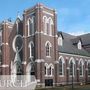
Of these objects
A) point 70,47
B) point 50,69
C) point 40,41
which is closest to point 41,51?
point 40,41

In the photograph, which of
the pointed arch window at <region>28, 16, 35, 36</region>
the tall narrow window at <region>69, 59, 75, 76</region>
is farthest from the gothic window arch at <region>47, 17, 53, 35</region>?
the tall narrow window at <region>69, 59, 75, 76</region>

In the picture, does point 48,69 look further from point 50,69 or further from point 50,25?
point 50,25

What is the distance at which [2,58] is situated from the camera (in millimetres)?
58281

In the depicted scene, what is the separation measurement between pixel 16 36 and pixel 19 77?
8.99 m

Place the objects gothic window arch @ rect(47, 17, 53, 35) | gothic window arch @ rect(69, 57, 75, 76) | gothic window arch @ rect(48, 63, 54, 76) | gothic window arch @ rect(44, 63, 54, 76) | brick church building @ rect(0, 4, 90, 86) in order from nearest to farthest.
A: brick church building @ rect(0, 4, 90, 86) < gothic window arch @ rect(44, 63, 54, 76) < gothic window arch @ rect(48, 63, 54, 76) < gothic window arch @ rect(47, 17, 53, 35) < gothic window arch @ rect(69, 57, 75, 76)

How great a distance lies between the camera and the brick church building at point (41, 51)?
1933 inches

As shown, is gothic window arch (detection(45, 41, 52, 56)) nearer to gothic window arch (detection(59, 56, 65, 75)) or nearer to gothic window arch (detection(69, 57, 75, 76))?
gothic window arch (detection(59, 56, 65, 75))

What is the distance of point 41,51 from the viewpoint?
4853 centimetres

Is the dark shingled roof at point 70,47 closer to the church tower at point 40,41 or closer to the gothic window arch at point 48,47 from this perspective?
the gothic window arch at point 48,47

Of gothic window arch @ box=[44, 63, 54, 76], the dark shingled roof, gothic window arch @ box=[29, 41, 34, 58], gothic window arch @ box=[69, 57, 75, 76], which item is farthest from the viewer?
gothic window arch @ box=[69, 57, 75, 76]

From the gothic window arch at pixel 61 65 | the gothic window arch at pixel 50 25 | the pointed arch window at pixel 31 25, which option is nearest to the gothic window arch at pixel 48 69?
the gothic window arch at pixel 61 65

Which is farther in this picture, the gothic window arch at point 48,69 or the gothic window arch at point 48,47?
the gothic window arch at point 48,47

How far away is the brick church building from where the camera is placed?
161ft

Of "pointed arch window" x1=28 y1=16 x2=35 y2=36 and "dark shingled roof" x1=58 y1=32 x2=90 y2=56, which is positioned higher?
"pointed arch window" x1=28 y1=16 x2=35 y2=36
